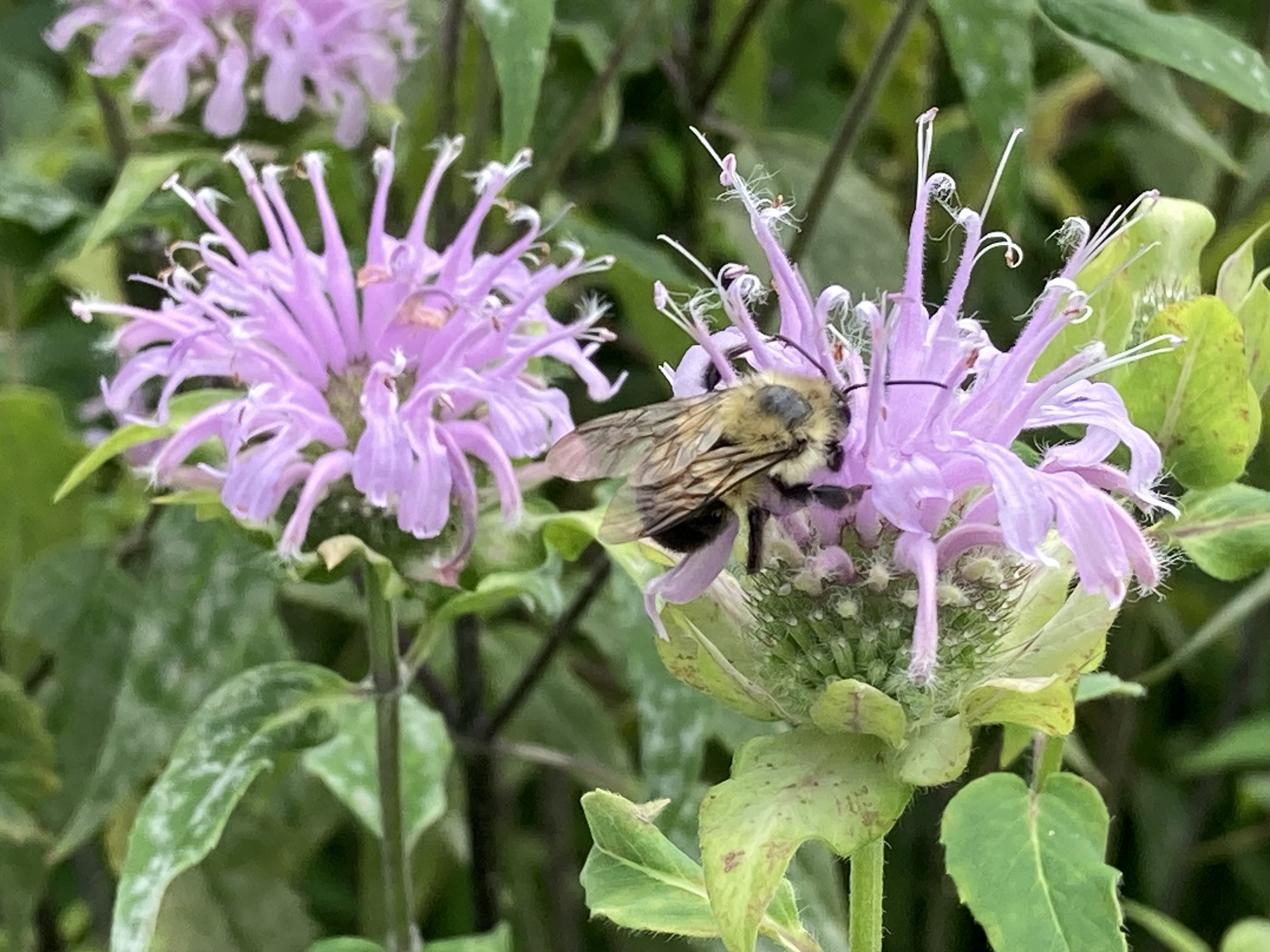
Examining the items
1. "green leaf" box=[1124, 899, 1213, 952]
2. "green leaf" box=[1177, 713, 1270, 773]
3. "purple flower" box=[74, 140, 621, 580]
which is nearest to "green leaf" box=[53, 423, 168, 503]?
"purple flower" box=[74, 140, 621, 580]

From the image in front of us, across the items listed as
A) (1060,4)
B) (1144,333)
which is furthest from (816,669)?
(1060,4)

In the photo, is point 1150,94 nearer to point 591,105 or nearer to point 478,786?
point 591,105

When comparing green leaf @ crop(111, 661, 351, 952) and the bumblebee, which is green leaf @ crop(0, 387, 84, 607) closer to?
green leaf @ crop(111, 661, 351, 952)

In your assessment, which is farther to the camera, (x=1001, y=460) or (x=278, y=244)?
(x=278, y=244)

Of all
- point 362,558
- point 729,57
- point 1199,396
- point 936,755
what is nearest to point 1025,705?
point 936,755

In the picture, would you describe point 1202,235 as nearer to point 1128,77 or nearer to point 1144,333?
point 1144,333

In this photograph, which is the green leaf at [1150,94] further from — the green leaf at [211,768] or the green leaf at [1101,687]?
the green leaf at [211,768]

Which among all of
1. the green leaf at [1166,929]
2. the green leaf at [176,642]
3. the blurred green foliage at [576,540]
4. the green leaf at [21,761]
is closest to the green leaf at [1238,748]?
the blurred green foliage at [576,540]
